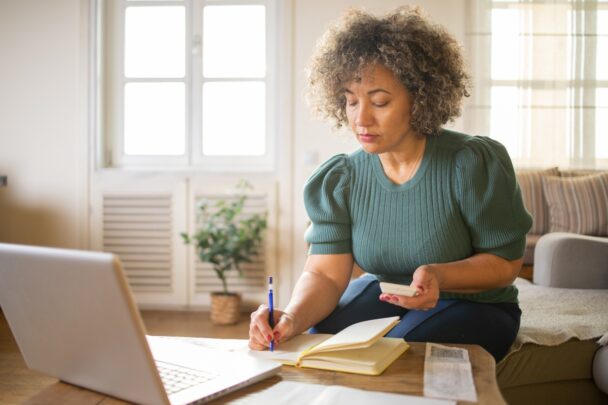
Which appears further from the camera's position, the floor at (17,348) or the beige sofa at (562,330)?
the floor at (17,348)

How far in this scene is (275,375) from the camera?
1018 mm

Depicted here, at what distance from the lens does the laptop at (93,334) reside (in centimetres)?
72

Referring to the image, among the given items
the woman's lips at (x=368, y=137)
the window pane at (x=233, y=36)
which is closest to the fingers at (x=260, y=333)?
the woman's lips at (x=368, y=137)

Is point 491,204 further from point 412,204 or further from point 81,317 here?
point 81,317

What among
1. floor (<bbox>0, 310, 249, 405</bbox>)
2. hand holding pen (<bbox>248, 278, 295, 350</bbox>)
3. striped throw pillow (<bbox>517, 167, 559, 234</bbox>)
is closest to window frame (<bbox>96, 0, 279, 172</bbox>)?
floor (<bbox>0, 310, 249, 405</bbox>)

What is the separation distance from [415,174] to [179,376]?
759 mm

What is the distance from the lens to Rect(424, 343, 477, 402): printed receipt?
0.91m

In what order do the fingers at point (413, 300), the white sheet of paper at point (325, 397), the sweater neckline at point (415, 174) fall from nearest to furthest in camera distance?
the white sheet of paper at point (325, 397)
the fingers at point (413, 300)
the sweater neckline at point (415, 174)

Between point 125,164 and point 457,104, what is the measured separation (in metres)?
3.06

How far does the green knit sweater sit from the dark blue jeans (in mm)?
48

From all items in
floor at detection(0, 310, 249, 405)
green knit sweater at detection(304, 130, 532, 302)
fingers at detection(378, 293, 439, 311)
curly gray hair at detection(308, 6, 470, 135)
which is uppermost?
curly gray hair at detection(308, 6, 470, 135)

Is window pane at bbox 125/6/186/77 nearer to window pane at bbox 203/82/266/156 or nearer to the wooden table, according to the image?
window pane at bbox 203/82/266/156

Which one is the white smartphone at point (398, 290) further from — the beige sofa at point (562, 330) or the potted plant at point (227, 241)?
the potted plant at point (227, 241)

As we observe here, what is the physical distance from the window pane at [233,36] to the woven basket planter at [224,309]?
1.45 metres
